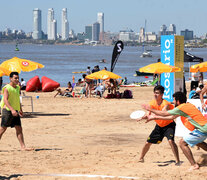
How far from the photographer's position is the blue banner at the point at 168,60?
19.0 meters

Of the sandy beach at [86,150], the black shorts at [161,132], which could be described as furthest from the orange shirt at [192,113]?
the black shorts at [161,132]

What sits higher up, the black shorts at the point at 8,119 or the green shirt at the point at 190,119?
the green shirt at the point at 190,119

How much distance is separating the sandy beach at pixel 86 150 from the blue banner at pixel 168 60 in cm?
279

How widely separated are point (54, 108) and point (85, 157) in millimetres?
9243

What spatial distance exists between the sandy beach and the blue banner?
110 inches

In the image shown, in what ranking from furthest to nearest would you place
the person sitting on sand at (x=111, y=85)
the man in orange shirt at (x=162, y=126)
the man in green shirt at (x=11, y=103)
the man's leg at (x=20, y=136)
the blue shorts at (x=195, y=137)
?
the person sitting on sand at (x=111, y=85)
the man's leg at (x=20, y=136)
the man in green shirt at (x=11, y=103)
the man in orange shirt at (x=162, y=126)
the blue shorts at (x=195, y=137)

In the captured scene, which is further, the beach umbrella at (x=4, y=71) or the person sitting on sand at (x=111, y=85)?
the person sitting on sand at (x=111, y=85)

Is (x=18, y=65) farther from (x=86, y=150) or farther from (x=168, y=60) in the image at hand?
(x=168, y=60)

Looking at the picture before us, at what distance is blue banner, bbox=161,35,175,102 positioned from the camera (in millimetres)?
19016

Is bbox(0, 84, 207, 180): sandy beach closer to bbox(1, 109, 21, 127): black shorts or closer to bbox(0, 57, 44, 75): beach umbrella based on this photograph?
bbox(1, 109, 21, 127): black shorts

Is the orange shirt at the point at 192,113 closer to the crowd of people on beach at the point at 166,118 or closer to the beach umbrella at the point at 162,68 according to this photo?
the crowd of people on beach at the point at 166,118

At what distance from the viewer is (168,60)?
1939 cm

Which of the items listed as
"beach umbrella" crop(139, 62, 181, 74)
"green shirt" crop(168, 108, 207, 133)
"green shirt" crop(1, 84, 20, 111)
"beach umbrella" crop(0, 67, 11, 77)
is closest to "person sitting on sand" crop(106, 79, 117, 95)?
"beach umbrella" crop(139, 62, 181, 74)

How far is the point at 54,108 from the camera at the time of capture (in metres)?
18.2
